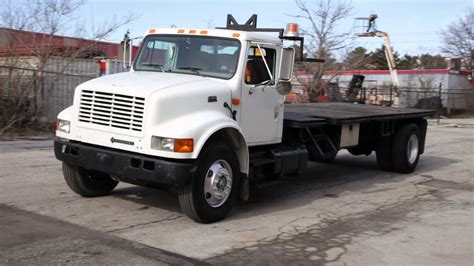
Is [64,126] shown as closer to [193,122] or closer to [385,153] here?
[193,122]

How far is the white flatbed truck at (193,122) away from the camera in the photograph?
20.0 ft

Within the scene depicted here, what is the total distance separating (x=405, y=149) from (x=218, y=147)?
233 inches

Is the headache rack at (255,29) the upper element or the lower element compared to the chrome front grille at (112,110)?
upper

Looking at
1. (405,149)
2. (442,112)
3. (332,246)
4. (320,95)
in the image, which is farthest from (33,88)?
(442,112)

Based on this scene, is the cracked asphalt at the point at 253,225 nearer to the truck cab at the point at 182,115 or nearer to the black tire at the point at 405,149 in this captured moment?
the truck cab at the point at 182,115

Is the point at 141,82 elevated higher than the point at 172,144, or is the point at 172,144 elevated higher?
the point at 141,82

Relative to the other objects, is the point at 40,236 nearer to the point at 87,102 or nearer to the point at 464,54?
the point at 87,102

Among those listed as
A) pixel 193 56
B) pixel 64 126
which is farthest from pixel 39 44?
pixel 193 56

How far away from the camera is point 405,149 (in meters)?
11.0

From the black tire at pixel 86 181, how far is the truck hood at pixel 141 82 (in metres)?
1.26

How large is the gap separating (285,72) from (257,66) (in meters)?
0.41

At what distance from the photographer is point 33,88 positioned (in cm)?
1455

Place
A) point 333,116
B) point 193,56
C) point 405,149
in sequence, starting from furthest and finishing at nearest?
point 405,149 < point 333,116 < point 193,56

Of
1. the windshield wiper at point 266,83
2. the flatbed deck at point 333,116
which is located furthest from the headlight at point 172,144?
the flatbed deck at point 333,116
